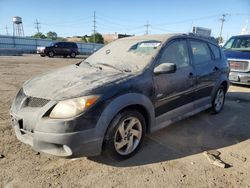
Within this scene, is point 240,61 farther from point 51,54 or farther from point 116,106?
point 51,54

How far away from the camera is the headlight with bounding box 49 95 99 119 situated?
2.81m

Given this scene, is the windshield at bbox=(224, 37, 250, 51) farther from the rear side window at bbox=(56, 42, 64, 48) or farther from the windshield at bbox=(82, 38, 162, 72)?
the rear side window at bbox=(56, 42, 64, 48)

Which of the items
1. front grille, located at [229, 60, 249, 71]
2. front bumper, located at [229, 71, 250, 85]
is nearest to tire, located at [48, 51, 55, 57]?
front grille, located at [229, 60, 249, 71]

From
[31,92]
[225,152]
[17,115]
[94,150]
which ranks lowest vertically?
[225,152]

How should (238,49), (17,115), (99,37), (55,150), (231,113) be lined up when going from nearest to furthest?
(55,150), (17,115), (231,113), (238,49), (99,37)

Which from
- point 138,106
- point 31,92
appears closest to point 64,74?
point 31,92

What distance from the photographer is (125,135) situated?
3.35 meters

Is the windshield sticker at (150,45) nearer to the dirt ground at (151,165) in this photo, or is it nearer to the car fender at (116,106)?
the car fender at (116,106)

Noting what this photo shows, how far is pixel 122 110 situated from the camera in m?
3.20

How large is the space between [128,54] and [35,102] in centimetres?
169

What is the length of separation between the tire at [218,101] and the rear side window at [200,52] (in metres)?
0.88

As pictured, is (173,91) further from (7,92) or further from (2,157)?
(7,92)

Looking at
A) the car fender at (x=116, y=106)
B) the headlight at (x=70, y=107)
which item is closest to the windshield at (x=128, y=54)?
the car fender at (x=116, y=106)

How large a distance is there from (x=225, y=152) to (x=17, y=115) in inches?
119
